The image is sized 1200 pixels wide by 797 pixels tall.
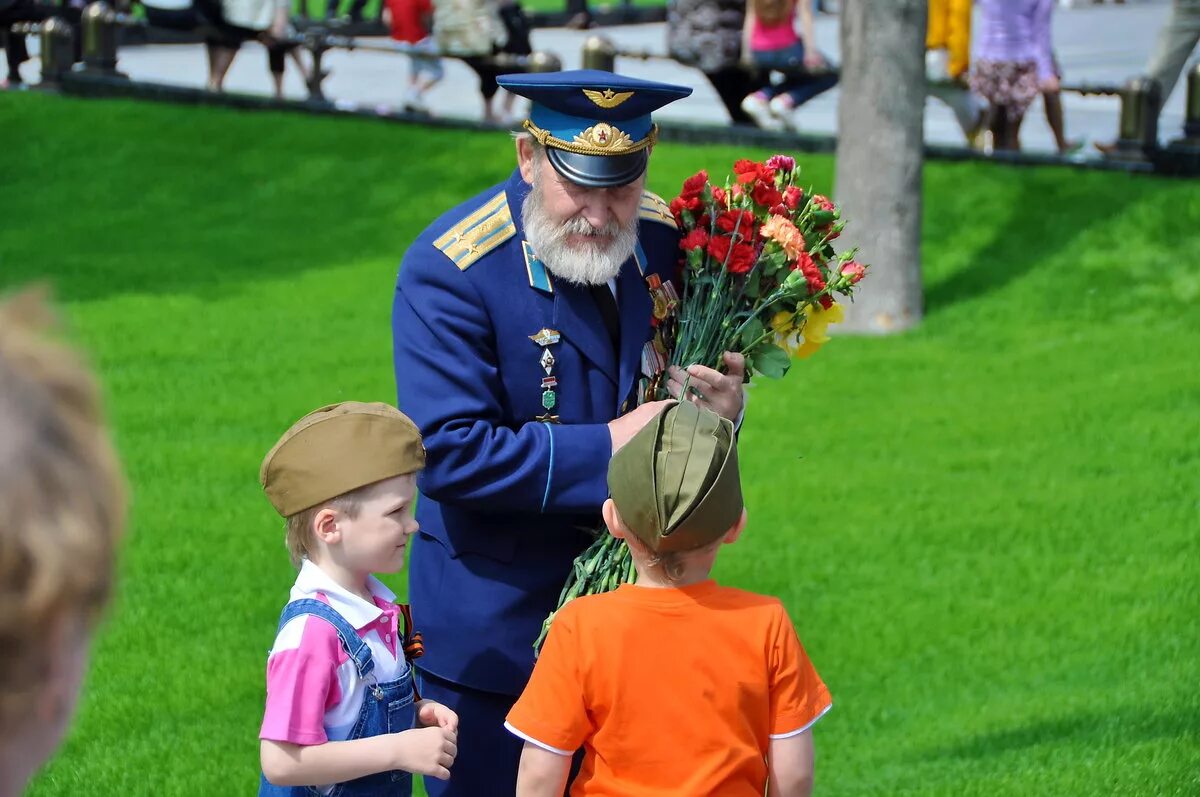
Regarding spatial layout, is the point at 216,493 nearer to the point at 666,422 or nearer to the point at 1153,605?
the point at 1153,605

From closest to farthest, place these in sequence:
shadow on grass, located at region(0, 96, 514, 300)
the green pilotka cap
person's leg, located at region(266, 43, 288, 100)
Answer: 1. the green pilotka cap
2. shadow on grass, located at region(0, 96, 514, 300)
3. person's leg, located at region(266, 43, 288, 100)

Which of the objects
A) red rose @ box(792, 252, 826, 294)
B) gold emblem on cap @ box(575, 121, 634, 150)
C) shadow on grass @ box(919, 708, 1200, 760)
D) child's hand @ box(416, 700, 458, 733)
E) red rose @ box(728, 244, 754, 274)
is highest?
gold emblem on cap @ box(575, 121, 634, 150)

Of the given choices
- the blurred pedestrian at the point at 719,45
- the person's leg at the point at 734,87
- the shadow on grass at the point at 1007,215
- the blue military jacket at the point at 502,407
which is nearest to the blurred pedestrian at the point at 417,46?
the blurred pedestrian at the point at 719,45

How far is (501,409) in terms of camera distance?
145 inches

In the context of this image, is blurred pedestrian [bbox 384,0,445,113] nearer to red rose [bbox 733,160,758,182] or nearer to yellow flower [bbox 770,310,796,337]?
red rose [bbox 733,160,758,182]

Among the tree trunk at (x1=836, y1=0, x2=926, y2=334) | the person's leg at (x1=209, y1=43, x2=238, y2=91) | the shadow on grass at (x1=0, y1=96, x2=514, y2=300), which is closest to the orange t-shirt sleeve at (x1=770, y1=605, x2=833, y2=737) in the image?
the tree trunk at (x1=836, y1=0, x2=926, y2=334)

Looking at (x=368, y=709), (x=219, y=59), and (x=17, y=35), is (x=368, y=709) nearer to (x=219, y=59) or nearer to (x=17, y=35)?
(x=219, y=59)

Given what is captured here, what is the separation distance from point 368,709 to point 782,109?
11103mm

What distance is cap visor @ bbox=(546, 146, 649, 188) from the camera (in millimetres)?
3588

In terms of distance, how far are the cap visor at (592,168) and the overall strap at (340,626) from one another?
1016 mm

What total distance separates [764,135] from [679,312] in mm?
9749

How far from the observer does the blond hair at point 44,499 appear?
1133 mm

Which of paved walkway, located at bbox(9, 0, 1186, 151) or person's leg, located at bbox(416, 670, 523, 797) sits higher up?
person's leg, located at bbox(416, 670, 523, 797)

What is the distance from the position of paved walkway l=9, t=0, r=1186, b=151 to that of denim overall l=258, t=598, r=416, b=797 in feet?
36.9
